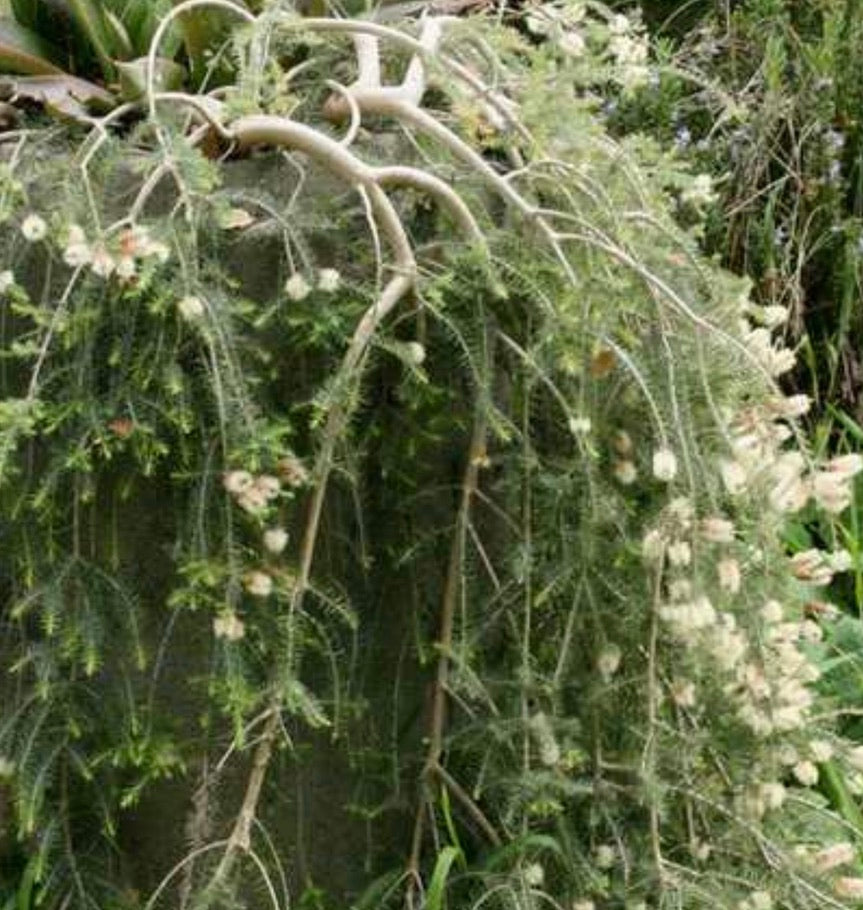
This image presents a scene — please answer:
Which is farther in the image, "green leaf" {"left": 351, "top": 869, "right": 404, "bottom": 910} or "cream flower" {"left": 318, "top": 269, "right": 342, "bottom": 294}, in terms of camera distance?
"green leaf" {"left": 351, "top": 869, "right": 404, "bottom": 910}

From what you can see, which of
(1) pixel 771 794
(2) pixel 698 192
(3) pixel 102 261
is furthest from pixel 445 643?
(2) pixel 698 192

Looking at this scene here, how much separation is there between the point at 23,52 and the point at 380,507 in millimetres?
886

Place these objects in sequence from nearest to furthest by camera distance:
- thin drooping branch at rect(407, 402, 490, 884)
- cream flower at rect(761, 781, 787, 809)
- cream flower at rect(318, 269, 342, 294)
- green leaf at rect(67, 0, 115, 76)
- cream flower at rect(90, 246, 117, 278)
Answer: cream flower at rect(90, 246, 117, 278) → cream flower at rect(318, 269, 342, 294) → thin drooping branch at rect(407, 402, 490, 884) → cream flower at rect(761, 781, 787, 809) → green leaf at rect(67, 0, 115, 76)

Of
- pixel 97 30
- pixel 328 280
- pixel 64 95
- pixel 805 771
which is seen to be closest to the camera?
pixel 328 280

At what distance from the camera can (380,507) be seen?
2.43m

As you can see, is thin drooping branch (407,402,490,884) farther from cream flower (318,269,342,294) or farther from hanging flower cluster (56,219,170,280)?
hanging flower cluster (56,219,170,280)

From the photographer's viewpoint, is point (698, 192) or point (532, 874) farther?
point (698, 192)

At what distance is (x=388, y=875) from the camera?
7.95ft

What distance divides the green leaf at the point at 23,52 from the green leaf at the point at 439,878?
1244 millimetres

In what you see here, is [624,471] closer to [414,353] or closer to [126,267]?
[414,353]

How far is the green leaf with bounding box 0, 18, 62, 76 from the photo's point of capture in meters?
2.68

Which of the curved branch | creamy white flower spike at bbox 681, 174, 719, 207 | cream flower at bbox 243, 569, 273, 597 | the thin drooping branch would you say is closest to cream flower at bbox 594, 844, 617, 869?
the thin drooping branch

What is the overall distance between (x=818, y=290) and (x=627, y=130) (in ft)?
1.98

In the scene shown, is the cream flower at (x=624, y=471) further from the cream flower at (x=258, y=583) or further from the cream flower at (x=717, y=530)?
the cream flower at (x=258, y=583)
